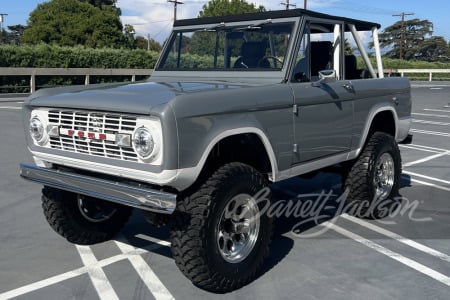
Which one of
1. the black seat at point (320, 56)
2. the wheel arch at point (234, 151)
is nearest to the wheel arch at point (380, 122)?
the black seat at point (320, 56)

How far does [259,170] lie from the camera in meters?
4.39

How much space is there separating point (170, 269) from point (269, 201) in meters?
0.99

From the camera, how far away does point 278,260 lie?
14.8 feet

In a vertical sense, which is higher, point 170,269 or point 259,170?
point 259,170

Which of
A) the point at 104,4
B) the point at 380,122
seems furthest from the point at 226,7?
the point at 380,122

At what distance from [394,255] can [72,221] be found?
287cm

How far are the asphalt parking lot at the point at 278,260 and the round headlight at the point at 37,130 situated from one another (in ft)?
3.46

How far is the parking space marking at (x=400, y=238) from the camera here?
4668 millimetres

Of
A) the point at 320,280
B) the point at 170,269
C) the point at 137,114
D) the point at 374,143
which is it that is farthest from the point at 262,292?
the point at 374,143

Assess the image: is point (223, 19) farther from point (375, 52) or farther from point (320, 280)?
point (320, 280)

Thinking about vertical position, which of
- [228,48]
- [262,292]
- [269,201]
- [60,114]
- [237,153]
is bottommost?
[262,292]

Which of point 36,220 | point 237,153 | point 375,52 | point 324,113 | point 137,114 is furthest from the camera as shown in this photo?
point 375,52

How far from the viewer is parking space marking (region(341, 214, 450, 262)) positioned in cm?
467

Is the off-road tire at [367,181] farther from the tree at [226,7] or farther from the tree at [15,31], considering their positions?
the tree at [15,31]
